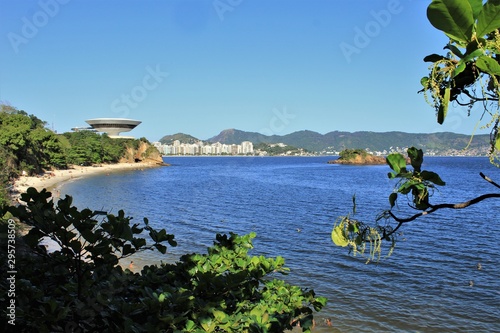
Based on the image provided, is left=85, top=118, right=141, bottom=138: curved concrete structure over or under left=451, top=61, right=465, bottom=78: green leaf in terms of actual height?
over

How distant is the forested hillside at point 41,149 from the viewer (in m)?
45.0

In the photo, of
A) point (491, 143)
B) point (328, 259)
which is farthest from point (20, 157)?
point (491, 143)

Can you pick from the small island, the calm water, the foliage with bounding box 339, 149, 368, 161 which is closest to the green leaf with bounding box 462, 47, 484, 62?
the calm water

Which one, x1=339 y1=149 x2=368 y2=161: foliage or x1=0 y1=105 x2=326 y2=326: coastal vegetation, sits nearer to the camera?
x1=0 y1=105 x2=326 y2=326: coastal vegetation

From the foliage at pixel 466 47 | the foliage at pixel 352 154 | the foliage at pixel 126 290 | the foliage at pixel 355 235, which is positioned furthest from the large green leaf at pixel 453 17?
the foliage at pixel 352 154

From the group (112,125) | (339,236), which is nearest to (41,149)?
(339,236)

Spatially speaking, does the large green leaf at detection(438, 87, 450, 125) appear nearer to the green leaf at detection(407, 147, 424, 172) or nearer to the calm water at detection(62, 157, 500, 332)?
the green leaf at detection(407, 147, 424, 172)

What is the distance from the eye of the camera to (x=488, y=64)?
1.41 metres

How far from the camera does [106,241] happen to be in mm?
3512

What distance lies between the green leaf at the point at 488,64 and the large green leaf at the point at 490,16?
104 mm

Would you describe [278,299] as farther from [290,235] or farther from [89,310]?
[290,235]

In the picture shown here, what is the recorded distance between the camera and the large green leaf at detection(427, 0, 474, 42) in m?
1.31

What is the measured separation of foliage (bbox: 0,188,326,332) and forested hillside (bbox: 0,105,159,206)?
1793cm

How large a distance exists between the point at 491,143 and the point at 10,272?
13.7 ft
